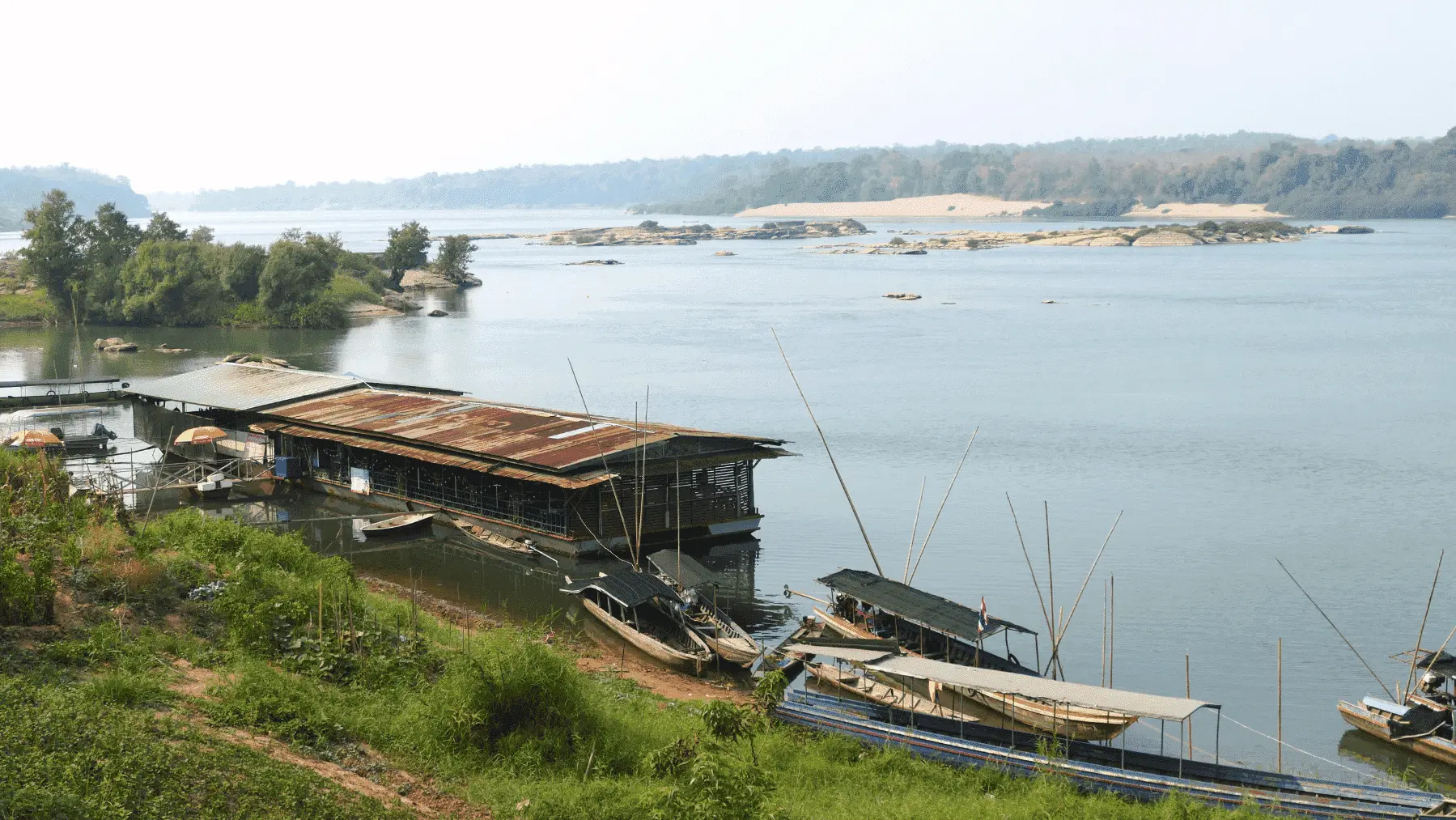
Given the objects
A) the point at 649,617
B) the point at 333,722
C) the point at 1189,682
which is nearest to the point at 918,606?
the point at 1189,682

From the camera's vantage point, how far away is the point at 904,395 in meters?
53.8

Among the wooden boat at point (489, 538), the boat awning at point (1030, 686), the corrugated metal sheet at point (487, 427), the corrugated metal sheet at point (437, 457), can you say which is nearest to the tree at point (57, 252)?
the corrugated metal sheet at point (487, 427)

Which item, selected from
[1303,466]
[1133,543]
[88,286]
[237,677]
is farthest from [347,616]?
[88,286]

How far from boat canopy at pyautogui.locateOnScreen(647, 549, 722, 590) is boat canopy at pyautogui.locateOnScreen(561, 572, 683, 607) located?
91cm

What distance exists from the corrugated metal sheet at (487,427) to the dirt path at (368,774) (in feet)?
45.5

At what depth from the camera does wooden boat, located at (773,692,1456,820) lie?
49.1 feet

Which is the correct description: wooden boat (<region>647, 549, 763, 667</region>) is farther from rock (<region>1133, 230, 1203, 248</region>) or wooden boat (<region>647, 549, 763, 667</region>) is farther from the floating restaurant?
rock (<region>1133, 230, 1203, 248</region>)

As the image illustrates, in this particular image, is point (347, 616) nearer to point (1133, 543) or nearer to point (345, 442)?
point (345, 442)

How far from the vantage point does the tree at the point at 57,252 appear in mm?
82938

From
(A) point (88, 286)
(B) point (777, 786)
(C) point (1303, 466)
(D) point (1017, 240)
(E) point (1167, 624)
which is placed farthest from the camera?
(D) point (1017, 240)

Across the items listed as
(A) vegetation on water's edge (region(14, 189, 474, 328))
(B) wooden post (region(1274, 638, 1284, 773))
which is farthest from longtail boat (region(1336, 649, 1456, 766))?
(A) vegetation on water's edge (region(14, 189, 474, 328))

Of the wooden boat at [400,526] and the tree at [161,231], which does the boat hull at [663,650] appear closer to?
the wooden boat at [400,526]

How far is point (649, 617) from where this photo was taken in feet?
80.1

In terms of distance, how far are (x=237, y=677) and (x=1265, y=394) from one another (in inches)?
1790
